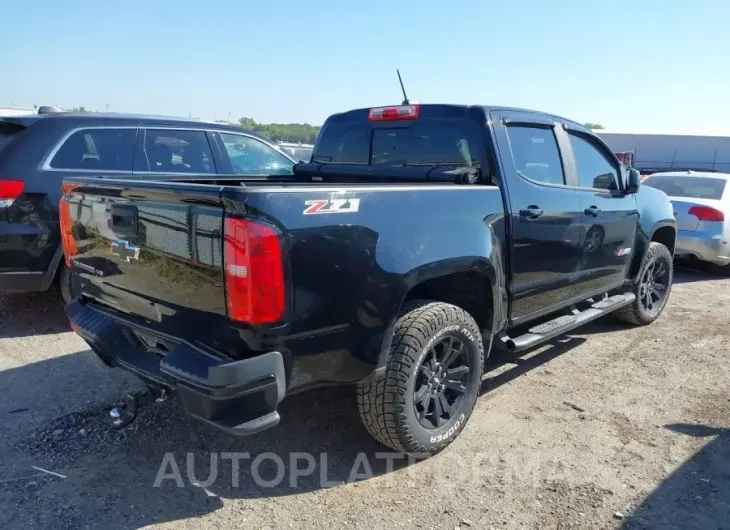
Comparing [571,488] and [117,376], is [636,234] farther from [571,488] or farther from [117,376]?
[117,376]

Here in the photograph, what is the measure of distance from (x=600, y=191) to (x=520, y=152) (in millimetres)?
1123

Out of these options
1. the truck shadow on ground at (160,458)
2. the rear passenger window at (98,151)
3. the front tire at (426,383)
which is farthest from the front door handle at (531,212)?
the rear passenger window at (98,151)

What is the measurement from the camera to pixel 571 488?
3.01 metres

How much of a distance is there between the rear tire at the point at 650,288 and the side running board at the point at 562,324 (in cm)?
31

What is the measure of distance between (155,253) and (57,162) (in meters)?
2.91

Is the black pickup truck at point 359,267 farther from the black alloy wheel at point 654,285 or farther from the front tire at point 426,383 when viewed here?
the black alloy wheel at point 654,285

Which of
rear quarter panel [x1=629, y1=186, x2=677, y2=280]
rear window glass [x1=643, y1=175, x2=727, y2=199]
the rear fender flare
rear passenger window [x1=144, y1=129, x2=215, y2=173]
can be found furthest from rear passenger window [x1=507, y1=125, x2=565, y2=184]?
rear window glass [x1=643, y1=175, x2=727, y2=199]

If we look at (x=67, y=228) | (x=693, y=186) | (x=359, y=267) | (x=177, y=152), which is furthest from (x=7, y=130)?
(x=693, y=186)

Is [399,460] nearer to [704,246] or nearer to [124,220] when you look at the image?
[124,220]

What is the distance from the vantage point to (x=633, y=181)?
494cm

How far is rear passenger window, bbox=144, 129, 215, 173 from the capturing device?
18.6 ft

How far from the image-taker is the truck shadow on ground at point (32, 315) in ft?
17.0

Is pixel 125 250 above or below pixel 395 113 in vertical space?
below

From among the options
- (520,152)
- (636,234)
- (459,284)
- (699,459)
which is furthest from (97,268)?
(636,234)
